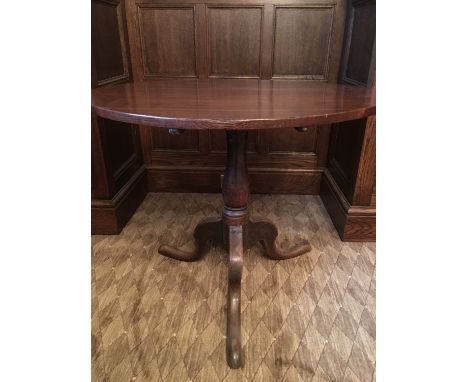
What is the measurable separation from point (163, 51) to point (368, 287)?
177 cm

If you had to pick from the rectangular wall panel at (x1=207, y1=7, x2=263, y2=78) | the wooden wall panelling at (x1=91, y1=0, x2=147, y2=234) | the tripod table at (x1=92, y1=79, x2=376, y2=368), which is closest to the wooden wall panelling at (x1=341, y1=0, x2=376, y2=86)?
the tripod table at (x1=92, y1=79, x2=376, y2=368)

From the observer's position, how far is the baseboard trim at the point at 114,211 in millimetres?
1803

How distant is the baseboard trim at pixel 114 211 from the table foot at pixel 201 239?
0.38 m

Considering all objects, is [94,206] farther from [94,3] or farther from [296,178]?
[296,178]

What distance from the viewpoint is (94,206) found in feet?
5.90

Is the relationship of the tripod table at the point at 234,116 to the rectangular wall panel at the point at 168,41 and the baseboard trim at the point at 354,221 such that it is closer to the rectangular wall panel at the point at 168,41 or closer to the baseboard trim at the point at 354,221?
the baseboard trim at the point at 354,221

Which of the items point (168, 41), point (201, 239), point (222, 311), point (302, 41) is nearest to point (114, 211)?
point (201, 239)

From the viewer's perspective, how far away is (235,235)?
140 centimetres

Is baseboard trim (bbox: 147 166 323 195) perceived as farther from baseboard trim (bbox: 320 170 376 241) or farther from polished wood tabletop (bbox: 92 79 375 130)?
polished wood tabletop (bbox: 92 79 375 130)

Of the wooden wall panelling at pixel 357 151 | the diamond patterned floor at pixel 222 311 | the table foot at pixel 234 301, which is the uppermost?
the wooden wall panelling at pixel 357 151

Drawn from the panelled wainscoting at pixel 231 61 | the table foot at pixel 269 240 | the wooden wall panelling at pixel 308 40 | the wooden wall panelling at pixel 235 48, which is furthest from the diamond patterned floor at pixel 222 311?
the wooden wall panelling at pixel 308 40

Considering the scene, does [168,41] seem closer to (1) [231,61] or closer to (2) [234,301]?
(1) [231,61]

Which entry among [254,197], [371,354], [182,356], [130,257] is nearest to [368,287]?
[371,354]

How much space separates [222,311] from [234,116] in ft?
2.79
